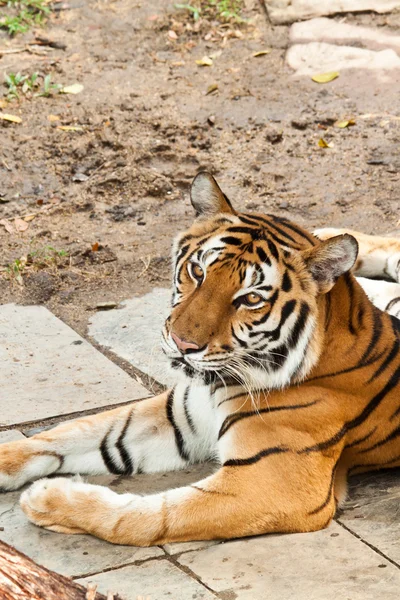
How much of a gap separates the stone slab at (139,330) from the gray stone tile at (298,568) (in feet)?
4.17

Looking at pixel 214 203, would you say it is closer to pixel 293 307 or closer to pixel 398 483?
pixel 293 307

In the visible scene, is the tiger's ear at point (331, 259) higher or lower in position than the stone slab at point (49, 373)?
higher

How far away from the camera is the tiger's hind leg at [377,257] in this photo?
497 centimetres

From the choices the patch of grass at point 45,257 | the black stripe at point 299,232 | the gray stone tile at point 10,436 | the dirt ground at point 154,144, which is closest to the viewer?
the black stripe at point 299,232

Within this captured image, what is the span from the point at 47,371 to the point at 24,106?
2.90m

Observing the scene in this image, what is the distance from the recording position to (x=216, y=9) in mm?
7777

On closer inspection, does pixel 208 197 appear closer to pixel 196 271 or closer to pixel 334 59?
pixel 196 271

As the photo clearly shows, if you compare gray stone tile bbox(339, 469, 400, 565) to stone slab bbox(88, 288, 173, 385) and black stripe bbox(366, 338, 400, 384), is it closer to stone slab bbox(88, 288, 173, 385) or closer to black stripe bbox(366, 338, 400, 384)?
black stripe bbox(366, 338, 400, 384)

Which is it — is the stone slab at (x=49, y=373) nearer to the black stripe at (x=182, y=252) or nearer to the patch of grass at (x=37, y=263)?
the patch of grass at (x=37, y=263)

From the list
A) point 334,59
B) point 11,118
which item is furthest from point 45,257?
point 334,59

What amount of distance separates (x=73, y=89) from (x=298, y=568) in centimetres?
466

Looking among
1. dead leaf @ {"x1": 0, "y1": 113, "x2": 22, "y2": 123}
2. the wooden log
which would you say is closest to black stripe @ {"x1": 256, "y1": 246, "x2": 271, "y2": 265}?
the wooden log

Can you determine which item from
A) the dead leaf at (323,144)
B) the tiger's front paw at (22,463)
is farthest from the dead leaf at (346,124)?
the tiger's front paw at (22,463)

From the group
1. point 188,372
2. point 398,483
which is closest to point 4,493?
point 188,372
